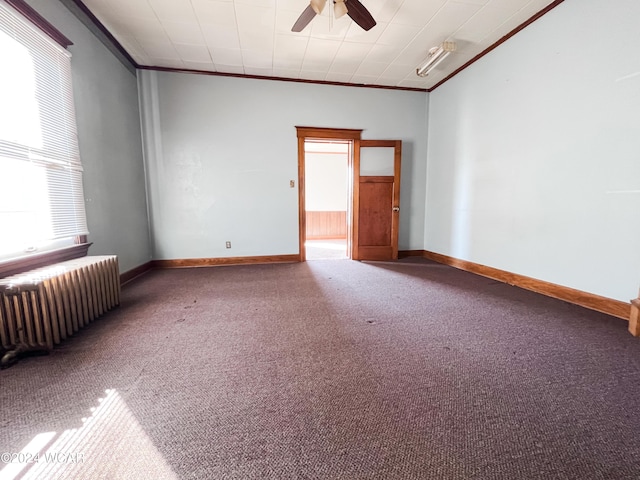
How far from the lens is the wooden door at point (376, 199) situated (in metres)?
4.70

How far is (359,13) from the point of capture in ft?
7.99

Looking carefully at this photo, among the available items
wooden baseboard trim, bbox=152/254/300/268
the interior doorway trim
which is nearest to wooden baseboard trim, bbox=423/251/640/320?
the interior doorway trim

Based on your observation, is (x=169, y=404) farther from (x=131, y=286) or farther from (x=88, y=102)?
(x=88, y=102)

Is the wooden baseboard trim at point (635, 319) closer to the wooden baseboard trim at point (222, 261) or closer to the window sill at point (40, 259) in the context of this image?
the wooden baseboard trim at point (222, 261)

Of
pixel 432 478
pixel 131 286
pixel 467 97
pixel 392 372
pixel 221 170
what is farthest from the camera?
pixel 221 170

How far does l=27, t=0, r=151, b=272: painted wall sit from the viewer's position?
2.63m

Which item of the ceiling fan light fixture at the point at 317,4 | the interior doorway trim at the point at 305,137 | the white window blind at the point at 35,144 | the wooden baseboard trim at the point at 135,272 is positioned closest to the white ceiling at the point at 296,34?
the ceiling fan light fixture at the point at 317,4

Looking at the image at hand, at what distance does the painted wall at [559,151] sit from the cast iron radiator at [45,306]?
4.52 m

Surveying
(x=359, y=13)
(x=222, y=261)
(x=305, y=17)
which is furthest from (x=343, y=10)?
(x=222, y=261)

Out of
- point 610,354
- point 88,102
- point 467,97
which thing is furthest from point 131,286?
point 467,97

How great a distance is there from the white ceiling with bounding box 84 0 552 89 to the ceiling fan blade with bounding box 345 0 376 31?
317 mm

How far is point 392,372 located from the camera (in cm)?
155

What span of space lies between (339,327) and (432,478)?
4.03ft

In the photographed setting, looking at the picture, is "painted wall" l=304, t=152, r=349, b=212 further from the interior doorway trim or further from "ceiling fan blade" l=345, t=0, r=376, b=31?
"ceiling fan blade" l=345, t=0, r=376, b=31
